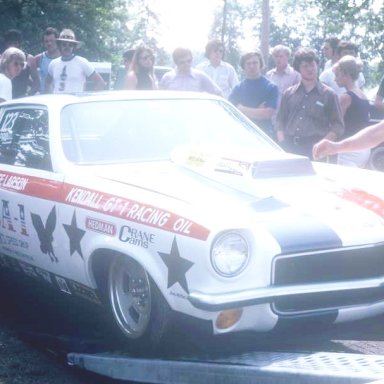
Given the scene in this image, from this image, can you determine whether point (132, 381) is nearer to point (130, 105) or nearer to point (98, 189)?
point (98, 189)

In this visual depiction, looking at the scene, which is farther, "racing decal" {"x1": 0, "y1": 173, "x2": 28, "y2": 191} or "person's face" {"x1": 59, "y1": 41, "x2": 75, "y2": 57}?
"person's face" {"x1": 59, "y1": 41, "x2": 75, "y2": 57}

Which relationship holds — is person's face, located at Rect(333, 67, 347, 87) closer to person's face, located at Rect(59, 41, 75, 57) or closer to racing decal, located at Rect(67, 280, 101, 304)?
person's face, located at Rect(59, 41, 75, 57)

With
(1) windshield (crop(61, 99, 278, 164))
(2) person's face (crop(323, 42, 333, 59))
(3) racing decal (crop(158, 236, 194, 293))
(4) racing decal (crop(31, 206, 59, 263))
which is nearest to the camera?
(3) racing decal (crop(158, 236, 194, 293))

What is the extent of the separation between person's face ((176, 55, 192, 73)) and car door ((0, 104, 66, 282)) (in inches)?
133

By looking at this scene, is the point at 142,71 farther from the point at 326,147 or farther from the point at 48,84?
the point at 326,147

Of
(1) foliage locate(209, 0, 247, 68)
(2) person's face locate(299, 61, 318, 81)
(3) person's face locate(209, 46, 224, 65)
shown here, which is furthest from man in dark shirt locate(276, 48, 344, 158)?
(1) foliage locate(209, 0, 247, 68)

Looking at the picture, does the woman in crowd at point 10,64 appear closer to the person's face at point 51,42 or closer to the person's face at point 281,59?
the person's face at point 51,42

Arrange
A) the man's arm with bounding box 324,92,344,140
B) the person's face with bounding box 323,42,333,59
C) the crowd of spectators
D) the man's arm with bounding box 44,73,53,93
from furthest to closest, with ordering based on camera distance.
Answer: the person's face with bounding box 323,42,333,59
the man's arm with bounding box 44,73,53,93
the crowd of spectators
the man's arm with bounding box 324,92,344,140

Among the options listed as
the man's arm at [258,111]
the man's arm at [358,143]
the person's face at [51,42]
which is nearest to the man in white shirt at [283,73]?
the man's arm at [258,111]

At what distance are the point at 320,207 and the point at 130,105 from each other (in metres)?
1.73

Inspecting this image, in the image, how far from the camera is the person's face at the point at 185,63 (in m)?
9.29

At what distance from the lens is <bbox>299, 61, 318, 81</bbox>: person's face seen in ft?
25.8

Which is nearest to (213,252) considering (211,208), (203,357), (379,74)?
(211,208)

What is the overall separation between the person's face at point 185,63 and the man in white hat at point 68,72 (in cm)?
136
